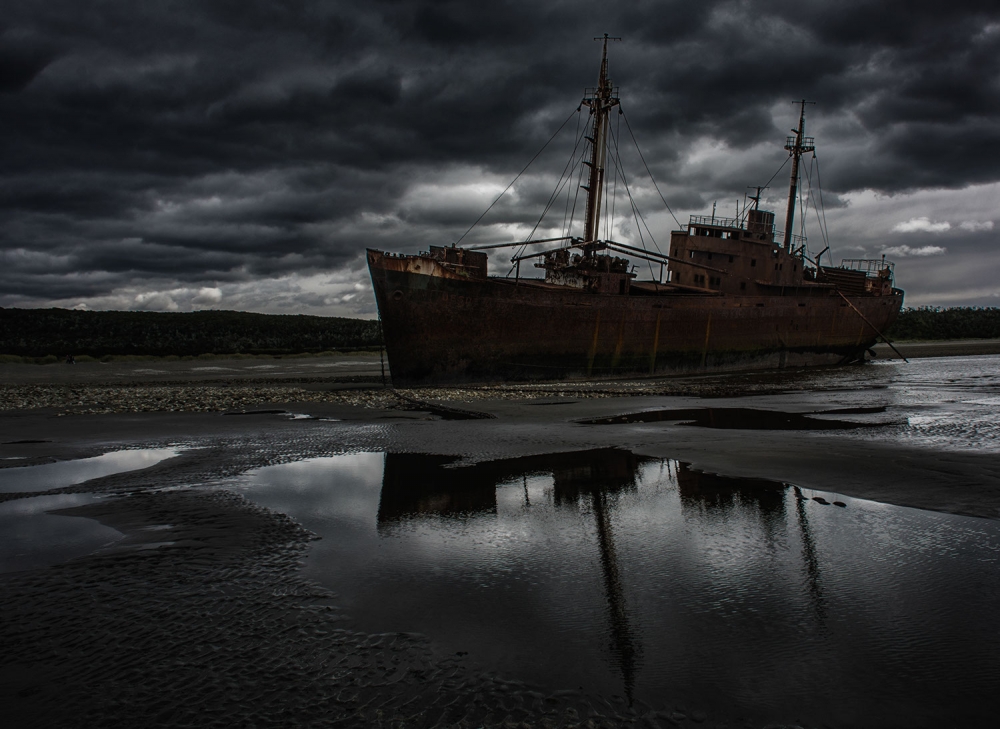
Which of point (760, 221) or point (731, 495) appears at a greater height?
point (760, 221)

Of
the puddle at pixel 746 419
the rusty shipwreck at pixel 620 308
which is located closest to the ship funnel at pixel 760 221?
the rusty shipwreck at pixel 620 308

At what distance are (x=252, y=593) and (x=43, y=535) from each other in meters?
2.74

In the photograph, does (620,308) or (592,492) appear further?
(620,308)

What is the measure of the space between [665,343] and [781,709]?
94.1ft

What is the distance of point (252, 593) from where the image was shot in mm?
4352

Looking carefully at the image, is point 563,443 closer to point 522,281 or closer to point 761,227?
point 522,281

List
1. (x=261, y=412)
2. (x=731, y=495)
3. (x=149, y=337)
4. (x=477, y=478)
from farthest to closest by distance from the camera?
(x=149, y=337) → (x=261, y=412) → (x=477, y=478) → (x=731, y=495)

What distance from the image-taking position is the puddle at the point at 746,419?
505 inches

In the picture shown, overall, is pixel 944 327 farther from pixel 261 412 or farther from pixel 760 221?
pixel 261 412

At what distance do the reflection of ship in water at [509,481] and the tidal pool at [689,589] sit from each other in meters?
0.05

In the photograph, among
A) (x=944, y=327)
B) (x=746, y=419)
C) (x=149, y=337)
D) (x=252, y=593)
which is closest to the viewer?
(x=252, y=593)

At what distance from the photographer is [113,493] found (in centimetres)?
718

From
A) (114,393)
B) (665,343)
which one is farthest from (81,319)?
(665,343)

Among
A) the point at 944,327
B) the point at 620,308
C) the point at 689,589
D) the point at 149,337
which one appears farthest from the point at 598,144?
the point at 944,327
